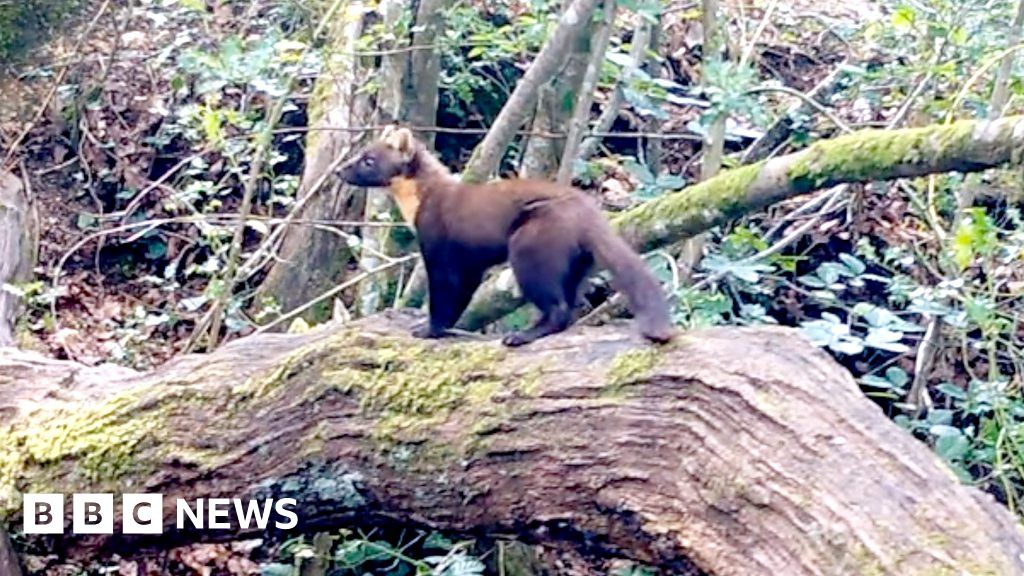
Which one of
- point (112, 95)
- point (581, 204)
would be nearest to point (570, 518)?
point (581, 204)

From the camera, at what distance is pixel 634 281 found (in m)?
3.96

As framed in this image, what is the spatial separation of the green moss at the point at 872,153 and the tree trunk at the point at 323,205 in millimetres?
2771

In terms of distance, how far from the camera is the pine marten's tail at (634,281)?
12.1ft

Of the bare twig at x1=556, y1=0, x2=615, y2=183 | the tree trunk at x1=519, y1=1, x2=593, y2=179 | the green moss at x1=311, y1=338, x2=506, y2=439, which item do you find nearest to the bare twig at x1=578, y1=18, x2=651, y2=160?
the tree trunk at x1=519, y1=1, x2=593, y2=179

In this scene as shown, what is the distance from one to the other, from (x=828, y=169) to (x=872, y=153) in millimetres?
129

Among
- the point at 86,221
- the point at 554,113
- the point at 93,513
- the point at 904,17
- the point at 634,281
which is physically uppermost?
the point at 904,17

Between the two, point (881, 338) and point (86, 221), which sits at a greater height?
point (881, 338)

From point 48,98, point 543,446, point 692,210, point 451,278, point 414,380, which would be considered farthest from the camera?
point 48,98

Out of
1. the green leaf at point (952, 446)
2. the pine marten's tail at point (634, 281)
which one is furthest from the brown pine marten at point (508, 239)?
the green leaf at point (952, 446)

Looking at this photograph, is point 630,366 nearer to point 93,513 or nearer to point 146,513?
point 146,513

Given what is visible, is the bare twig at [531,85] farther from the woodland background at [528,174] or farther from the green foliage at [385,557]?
the green foliage at [385,557]

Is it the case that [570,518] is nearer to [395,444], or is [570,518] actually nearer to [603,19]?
[395,444]

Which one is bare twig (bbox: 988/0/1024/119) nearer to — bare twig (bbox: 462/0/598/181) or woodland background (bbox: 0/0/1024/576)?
woodland background (bbox: 0/0/1024/576)

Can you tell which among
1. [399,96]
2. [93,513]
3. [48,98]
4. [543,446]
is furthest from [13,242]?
[543,446]
